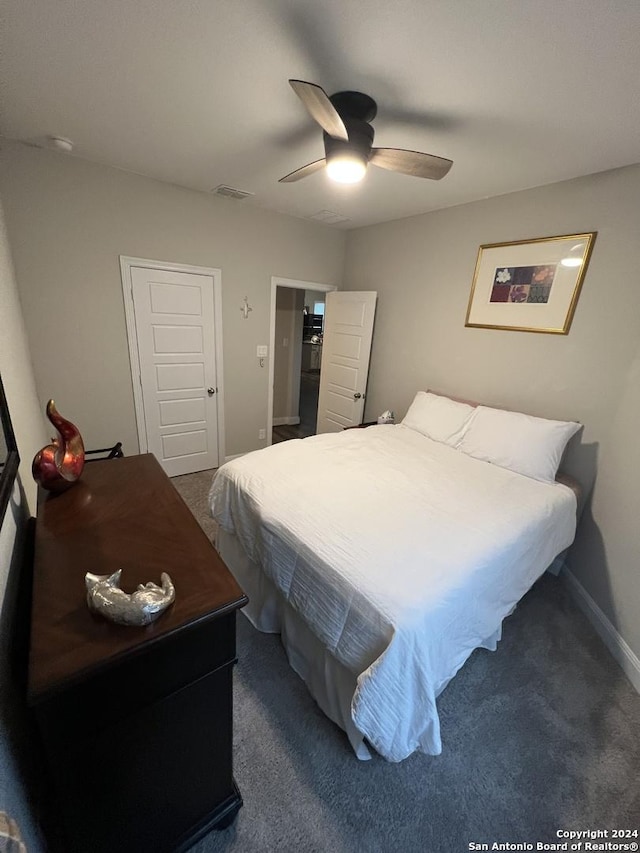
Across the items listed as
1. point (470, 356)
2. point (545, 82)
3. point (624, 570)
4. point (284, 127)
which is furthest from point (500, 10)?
point (624, 570)

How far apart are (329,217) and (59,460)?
10.7 ft

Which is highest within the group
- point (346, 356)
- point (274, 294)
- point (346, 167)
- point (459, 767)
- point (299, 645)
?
point (346, 167)

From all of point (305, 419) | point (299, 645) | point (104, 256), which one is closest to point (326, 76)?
point (104, 256)

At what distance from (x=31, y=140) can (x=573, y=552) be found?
14.5 feet

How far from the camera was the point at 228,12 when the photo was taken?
112 cm

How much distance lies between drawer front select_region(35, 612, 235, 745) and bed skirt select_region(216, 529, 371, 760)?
2.21ft

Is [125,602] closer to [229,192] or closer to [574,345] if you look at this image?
[574,345]

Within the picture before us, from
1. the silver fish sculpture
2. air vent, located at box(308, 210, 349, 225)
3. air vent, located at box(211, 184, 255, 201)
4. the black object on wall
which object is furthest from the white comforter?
air vent, located at box(308, 210, 349, 225)

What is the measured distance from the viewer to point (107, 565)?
2.96 ft

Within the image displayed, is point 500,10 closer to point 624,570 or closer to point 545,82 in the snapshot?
point 545,82

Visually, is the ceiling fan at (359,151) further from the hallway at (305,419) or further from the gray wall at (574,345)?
the hallway at (305,419)

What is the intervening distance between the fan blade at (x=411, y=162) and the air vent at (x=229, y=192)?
158cm

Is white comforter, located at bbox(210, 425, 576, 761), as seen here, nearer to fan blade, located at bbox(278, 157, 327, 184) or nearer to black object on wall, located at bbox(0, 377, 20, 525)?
black object on wall, located at bbox(0, 377, 20, 525)

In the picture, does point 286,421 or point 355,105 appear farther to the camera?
point 286,421
